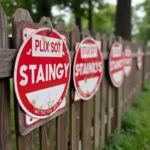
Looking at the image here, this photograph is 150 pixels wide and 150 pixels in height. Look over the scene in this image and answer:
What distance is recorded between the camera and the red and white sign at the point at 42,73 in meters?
1.18

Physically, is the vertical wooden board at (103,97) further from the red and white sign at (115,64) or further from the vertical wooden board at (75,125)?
the vertical wooden board at (75,125)

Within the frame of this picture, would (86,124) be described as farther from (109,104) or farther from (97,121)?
(109,104)

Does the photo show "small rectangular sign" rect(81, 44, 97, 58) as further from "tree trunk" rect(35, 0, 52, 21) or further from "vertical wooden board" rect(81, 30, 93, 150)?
"tree trunk" rect(35, 0, 52, 21)

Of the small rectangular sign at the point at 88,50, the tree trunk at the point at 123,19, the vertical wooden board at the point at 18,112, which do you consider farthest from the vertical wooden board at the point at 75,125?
the tree trunk at the point at 123,19

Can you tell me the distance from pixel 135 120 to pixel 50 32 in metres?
2.67

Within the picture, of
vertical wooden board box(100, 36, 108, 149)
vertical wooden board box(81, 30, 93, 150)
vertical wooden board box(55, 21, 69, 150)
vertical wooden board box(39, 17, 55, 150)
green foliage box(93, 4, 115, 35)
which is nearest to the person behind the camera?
vertical wooden board box(39, 17, 55, 150)

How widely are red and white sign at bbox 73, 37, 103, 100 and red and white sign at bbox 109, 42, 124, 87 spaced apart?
44 cm

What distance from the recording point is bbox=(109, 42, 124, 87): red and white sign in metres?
2.77

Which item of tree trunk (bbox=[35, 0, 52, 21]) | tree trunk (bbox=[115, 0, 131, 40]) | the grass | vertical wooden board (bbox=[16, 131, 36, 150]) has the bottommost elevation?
the grass

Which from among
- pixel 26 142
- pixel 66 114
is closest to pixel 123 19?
pixel 66 114

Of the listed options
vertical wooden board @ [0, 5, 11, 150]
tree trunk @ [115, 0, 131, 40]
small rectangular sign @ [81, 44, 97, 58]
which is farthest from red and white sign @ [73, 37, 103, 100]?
tree trunk @ [115, 0, 131, 40]

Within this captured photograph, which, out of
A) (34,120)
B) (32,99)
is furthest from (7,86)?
(34,120)

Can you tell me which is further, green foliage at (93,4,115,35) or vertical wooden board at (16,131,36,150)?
green foliage at (93,4,115,35)

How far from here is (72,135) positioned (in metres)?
1.96
